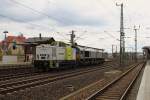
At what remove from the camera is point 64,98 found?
49.4ft

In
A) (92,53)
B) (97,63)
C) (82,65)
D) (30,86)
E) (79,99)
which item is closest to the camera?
(79,99)

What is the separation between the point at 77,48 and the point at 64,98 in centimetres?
2982

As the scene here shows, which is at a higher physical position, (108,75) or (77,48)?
(77,48)

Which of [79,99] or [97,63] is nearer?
[79,99]

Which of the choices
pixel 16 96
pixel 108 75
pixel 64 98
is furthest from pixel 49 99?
pixel 108 75

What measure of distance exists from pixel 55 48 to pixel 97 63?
26.3 m

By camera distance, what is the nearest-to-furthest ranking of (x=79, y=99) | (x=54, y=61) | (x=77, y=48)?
(x=79, y=99) < (x=54, y=61) < (x=77, y=48)

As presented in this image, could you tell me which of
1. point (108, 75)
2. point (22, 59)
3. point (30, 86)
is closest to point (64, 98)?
point (30, 86)

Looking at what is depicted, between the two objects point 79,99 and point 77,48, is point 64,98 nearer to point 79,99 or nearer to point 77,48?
point 79,99

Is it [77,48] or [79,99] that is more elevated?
[77,48]

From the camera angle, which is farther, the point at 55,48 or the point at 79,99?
the point at 55,48

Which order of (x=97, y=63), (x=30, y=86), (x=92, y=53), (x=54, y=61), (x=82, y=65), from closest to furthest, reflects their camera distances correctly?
(x=30, y=86)
(x=54, y=61)
(x=82, y=65)
(x=92, y=53)
(x=97, y=63)

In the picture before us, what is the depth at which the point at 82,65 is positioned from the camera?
49.7 metres

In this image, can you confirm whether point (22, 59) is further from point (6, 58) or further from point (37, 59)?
point (37, 59)
